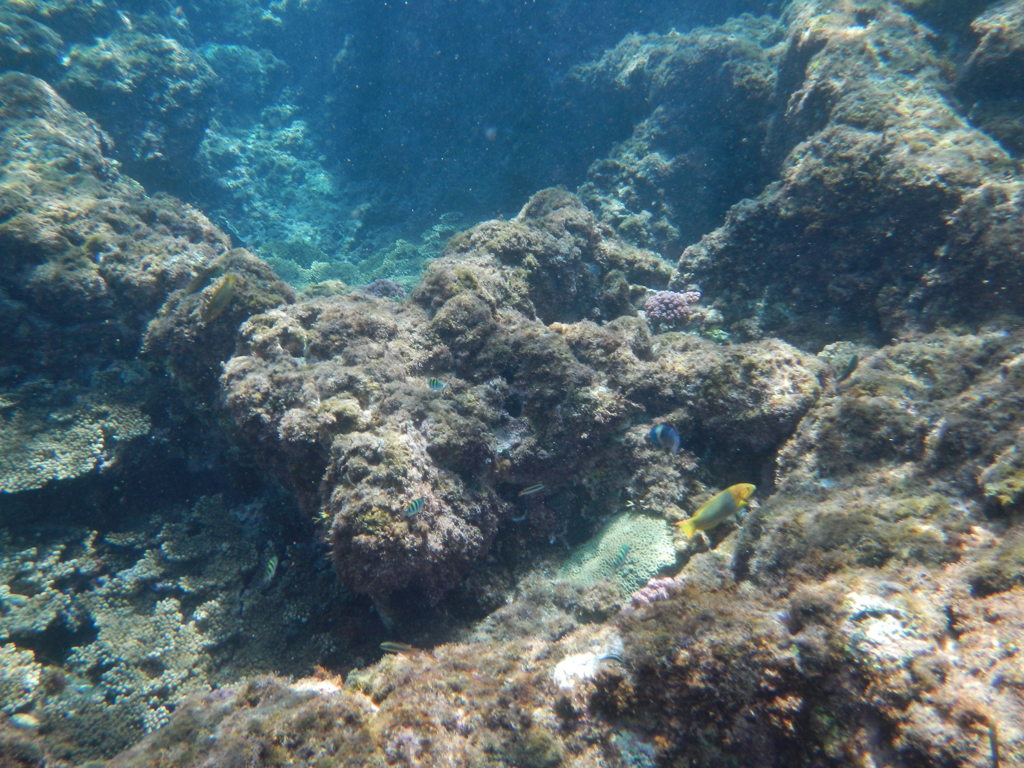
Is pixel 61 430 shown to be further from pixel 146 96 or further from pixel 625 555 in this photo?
pixel 146 96

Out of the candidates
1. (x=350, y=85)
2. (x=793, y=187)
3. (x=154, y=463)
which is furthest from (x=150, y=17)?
(x=793, y=187)

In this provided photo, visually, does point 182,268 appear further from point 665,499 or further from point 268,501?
point 665,499

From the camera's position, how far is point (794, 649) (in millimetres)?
2268

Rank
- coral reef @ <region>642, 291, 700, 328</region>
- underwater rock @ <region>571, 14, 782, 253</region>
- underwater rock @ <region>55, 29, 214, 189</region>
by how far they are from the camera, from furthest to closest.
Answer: underwater rock @ <region>55, 29, 214, 189</region>, underwater rock @ <region>571, 14, 782, 253</region>, coral reef @ <region>642, 291, 700, 328</region>

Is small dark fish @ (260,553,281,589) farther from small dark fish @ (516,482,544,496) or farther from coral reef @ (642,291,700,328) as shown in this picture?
coral reef @ (642,291,700,328)

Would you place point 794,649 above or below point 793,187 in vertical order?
below

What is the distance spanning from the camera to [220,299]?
559 cm

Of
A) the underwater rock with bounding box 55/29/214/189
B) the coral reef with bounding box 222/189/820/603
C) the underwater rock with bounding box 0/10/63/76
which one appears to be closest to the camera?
the coral reef with bounding box 222/189/820/603

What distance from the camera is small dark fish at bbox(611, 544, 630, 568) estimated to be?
174 inches

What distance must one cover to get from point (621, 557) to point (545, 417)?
1.53 m

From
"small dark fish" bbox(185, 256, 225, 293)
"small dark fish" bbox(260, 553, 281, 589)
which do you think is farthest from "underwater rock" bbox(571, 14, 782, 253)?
"small dark fish" bbox(260, 553, 281, 589)

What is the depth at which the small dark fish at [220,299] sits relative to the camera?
5.46 metres

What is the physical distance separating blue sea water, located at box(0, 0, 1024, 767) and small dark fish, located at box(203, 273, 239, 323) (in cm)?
7

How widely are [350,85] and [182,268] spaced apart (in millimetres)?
13944
